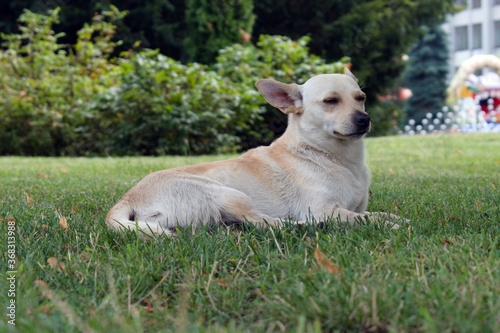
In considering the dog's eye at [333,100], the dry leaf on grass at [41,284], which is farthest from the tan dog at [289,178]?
the dry leaf on grass at [41,284]

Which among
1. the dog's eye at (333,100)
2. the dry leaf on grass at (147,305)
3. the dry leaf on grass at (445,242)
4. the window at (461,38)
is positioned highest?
the window at (461,38)

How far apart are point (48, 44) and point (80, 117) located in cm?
224

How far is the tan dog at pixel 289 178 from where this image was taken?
12.2 ft

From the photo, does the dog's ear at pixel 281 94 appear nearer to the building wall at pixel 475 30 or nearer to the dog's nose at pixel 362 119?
the dog's nose at pixel 362 119

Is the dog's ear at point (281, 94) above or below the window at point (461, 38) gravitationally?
below

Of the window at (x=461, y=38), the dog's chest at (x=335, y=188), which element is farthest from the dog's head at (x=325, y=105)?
the window at (x=461, y=38)

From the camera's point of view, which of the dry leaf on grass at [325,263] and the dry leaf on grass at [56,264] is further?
the dry leaf on grass at [56,264]

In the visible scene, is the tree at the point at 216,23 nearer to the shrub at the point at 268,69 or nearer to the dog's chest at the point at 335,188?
the shrub at the point at 268,69

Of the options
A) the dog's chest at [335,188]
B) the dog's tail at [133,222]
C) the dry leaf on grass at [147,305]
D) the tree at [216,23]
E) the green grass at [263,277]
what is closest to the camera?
the green grass at [263,277]

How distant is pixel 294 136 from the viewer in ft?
14.1

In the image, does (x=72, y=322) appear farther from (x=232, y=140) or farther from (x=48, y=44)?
(x=48, y=44)

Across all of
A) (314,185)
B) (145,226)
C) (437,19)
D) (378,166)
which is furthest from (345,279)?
(437,19)

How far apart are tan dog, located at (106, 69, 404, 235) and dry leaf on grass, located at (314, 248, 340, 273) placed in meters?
0.95

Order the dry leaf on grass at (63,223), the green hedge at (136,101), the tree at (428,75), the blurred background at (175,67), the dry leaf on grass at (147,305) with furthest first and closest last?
the tree at (428,75)
the blurred background at (175,67)
the green hedge at (136,101)
the dry leaf on grass at (63,223)
the dry leaf on grass at (147,305)
